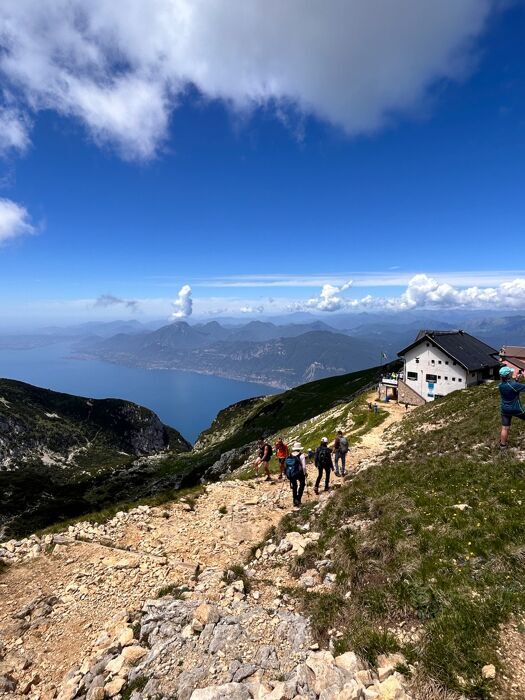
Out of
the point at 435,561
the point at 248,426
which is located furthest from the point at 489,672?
the point at 248,426

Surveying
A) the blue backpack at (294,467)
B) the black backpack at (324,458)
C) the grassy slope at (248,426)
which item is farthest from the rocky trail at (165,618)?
the grassy slope at (248,426)

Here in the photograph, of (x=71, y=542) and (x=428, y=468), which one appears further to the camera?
(x=428, y=468)

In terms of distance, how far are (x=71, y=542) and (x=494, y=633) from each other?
1466 centimetres

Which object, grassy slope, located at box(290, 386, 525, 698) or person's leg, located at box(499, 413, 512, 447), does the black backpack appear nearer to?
grassy slope, located at box(290, 386, 525, 698)

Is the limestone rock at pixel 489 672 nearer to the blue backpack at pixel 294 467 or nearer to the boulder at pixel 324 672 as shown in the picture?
the boulder at pixel 324 672

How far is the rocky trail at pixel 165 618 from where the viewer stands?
283 inches

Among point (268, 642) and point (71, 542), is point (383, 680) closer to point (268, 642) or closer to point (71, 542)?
point (268, 642)

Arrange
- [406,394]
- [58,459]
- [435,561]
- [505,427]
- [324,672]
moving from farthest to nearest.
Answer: [58,459] < [406,394] < [505,427] < [435,561] < [324,672]

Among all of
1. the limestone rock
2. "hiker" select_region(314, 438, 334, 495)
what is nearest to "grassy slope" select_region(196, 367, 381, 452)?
"hiker" select_region(314, 438, 334, 495)

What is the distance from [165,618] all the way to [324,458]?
35.0 feet

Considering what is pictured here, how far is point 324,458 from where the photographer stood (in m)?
18.3

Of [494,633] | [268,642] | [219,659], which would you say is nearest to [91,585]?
[219,659]

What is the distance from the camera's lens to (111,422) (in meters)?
199

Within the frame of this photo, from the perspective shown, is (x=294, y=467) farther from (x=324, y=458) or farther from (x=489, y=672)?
(x=489, y=672)
